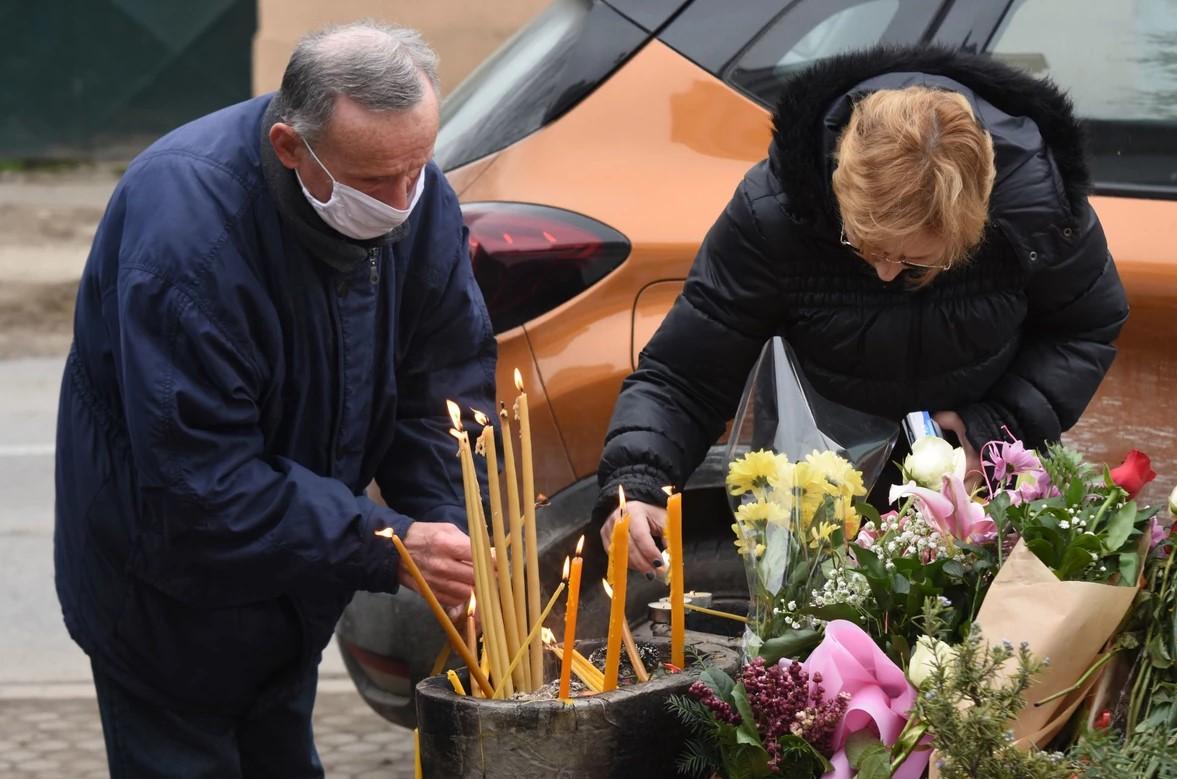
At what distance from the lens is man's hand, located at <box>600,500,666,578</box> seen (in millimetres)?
2340

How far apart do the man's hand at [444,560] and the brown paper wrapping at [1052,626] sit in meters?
0.76

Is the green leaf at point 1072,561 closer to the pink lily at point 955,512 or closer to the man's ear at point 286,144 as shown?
the pink lily at point 955,512

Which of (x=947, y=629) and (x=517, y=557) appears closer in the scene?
(x=947, y=629)

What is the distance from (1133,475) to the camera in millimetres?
1832

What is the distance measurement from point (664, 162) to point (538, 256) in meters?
0.29

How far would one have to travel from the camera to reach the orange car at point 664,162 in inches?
116

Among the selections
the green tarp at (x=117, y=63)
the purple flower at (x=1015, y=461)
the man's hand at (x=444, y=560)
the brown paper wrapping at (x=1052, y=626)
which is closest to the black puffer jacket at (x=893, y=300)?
the man's hand at (x=444, y=560)

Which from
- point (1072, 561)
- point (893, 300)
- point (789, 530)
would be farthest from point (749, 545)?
point (893, 300)

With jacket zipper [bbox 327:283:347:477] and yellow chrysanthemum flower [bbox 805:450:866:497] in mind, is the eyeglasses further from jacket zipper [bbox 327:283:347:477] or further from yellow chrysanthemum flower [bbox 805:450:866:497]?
jacket zipper [bbox 327:283:347:477]

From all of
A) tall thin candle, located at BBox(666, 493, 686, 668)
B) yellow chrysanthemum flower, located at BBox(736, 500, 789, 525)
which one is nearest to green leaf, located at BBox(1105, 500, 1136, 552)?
yellow chrysanthemum flower, located at BBox(736, 500, 789, 525)

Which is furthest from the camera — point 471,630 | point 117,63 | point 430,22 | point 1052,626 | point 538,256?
point 117,63

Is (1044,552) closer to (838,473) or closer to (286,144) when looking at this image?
(838,473)

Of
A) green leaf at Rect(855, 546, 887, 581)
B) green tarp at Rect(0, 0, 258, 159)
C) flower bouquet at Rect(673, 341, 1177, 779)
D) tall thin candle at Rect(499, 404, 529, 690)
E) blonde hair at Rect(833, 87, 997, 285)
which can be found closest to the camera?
flower bouquet at Rect(673, 341, 1177, 779)

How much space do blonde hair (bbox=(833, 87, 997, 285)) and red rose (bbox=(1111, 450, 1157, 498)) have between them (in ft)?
1.43
